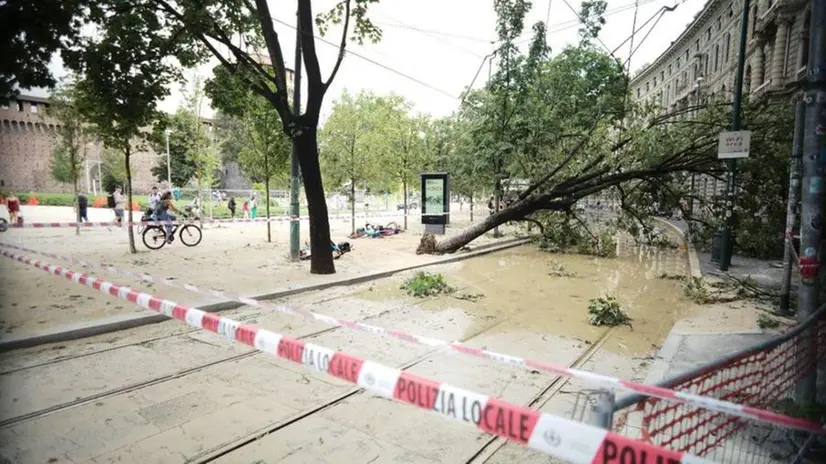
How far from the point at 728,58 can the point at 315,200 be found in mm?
47635

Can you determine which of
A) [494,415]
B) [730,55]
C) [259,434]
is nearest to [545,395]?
[259,434]

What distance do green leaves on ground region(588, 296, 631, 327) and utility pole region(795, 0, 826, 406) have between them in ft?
11.4

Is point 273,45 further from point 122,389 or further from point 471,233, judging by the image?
point 471,233

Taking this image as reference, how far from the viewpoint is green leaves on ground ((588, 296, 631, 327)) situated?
293 inches

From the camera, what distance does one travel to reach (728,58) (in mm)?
41781

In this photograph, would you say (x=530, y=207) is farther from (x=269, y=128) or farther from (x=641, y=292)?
(x=269, y=128)

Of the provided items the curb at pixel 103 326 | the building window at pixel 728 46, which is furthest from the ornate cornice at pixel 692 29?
the curb at pixel 103 326

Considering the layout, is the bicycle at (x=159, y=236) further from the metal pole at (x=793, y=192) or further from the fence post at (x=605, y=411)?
the metal pole at (x=793, y=192)

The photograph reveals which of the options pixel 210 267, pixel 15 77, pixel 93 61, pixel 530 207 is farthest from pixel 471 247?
pixel 15 77

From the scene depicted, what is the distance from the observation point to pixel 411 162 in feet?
86.8

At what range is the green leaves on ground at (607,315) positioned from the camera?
743 centimetres

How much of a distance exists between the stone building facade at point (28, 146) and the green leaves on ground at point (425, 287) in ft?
21.4

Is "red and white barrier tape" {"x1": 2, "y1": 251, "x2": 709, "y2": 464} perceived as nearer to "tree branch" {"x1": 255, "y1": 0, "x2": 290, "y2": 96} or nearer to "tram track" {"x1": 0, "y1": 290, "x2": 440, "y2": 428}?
"tram track" {"x1": 0, "y1": 290, "x2": 440, "y2": 428}

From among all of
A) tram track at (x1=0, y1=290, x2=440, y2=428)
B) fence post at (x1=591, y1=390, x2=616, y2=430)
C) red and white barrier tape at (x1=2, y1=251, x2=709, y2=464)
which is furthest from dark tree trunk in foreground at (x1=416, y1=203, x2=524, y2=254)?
fence post at (x1=591, y1=390, x2=616, y2=430)
